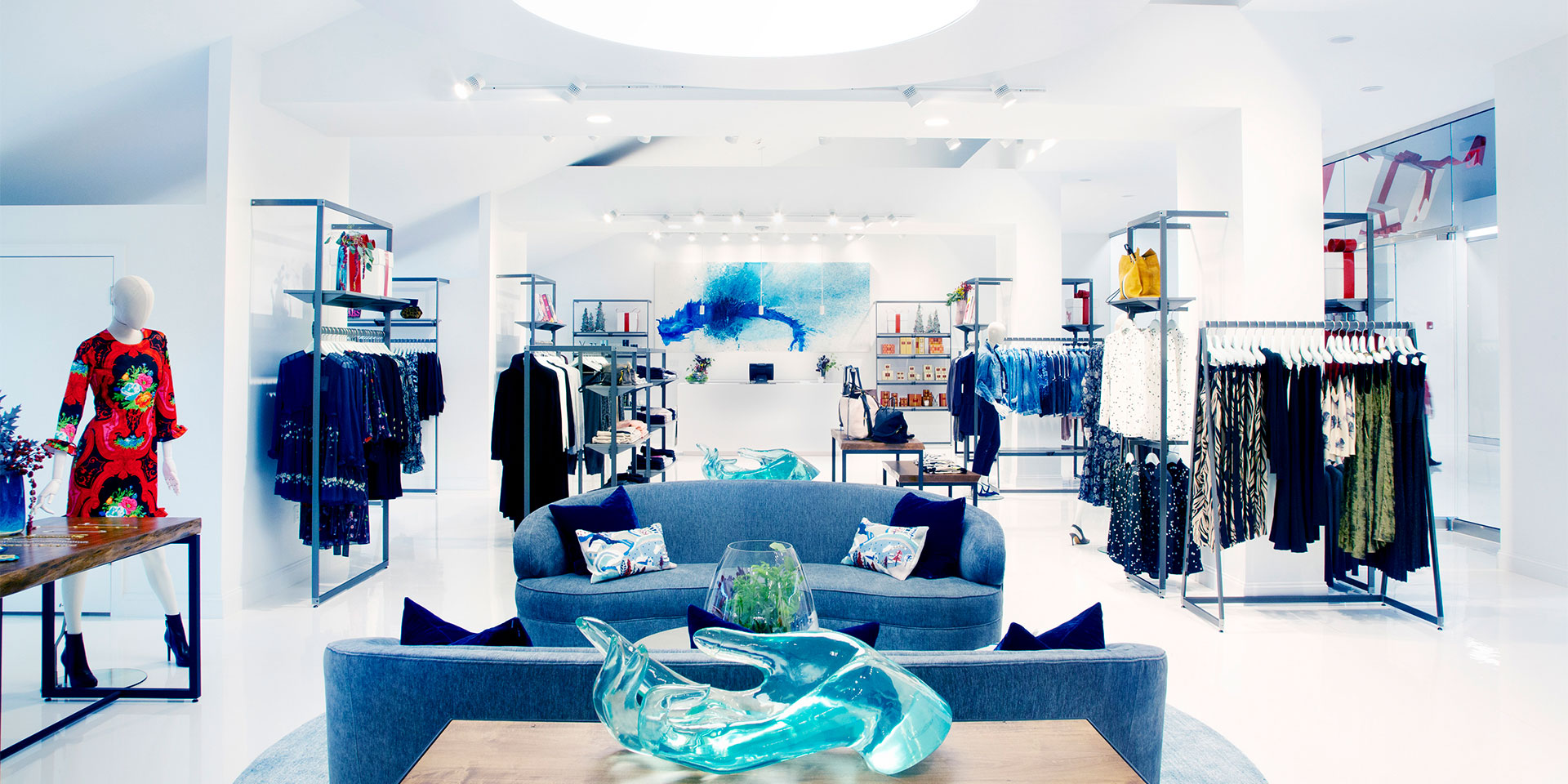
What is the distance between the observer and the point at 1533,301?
188 inches

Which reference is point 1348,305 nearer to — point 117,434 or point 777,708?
point 777,708

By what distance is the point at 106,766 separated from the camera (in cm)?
257

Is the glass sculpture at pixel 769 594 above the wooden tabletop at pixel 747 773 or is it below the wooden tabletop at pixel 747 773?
above

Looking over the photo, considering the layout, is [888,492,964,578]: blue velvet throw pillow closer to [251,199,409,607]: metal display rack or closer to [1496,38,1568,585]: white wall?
[251,199,409,607]: metal display rack

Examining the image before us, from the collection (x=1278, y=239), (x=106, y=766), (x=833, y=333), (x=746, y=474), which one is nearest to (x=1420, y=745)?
(x=1278, y=239)

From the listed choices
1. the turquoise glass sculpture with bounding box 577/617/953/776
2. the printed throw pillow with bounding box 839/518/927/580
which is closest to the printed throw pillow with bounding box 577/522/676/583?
the printed throw pillow with bounding box 839/518/927/580

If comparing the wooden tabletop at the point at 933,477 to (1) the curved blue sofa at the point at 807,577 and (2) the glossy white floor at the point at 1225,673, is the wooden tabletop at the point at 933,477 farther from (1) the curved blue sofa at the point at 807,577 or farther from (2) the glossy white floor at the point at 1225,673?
(1) the curved blue sofa at the point at 807,577

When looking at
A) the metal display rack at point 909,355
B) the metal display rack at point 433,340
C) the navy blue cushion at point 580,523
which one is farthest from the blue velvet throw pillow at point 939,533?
the metal display rack at point 909,355

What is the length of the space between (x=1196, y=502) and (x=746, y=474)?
2.54 meters

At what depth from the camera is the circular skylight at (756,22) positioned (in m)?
2.61

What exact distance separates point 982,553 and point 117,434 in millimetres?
3521

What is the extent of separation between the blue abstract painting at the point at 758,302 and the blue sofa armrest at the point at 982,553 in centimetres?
765

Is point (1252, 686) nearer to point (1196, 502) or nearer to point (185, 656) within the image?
point (1196, 502)

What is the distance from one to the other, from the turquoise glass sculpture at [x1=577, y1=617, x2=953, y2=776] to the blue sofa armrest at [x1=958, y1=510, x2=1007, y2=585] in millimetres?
2188
